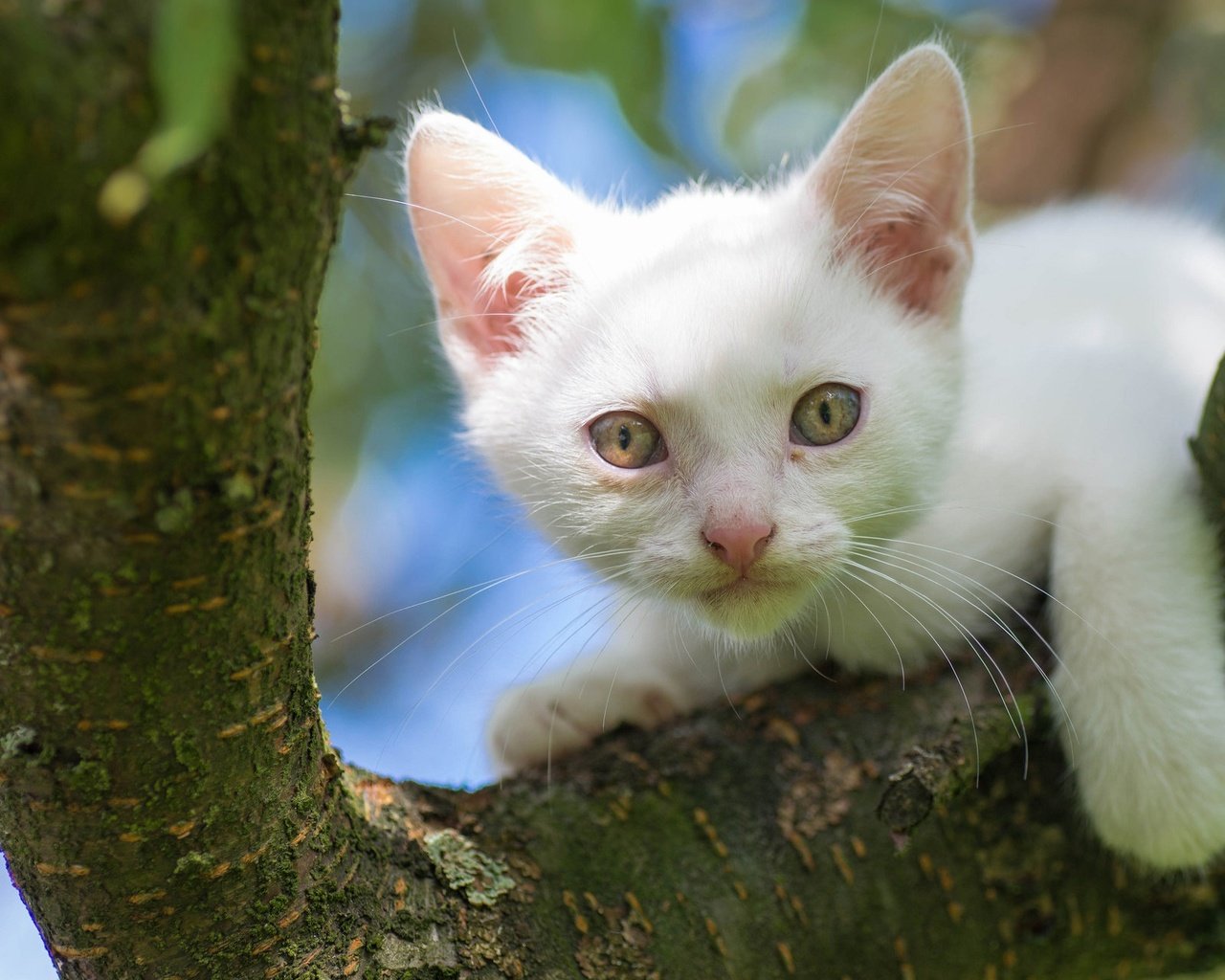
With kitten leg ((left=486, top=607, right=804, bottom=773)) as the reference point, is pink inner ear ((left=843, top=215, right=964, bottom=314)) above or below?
above

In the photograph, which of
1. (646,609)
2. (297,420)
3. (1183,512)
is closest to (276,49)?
(297,420)

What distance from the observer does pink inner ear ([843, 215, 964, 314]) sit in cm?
227

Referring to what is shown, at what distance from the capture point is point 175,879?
138cm

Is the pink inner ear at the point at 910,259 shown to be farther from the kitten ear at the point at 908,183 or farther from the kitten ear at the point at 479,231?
the kitten ear at the point at 479,231

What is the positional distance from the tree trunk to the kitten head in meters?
0.41

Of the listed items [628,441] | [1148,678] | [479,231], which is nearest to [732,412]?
[628,441]

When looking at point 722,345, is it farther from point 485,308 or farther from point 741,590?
point 485,308

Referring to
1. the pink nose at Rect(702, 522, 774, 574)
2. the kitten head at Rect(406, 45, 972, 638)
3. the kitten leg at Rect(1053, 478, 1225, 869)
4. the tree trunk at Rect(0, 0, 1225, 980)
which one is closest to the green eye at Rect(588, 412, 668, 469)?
the kitten head at Rect(406, 45, 972, 638)

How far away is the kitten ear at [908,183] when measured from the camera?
6.97ft

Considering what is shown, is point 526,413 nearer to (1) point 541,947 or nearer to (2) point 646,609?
(2) point 646,609

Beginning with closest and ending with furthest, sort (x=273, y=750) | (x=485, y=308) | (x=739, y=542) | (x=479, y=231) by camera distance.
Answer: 1. (x=273, y=750)
2. (x=739, y=542)
3. (x=479, y=231)
4. (x=485, y=308)

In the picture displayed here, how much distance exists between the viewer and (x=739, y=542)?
1869 mm

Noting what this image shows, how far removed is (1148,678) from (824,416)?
32.1 inches

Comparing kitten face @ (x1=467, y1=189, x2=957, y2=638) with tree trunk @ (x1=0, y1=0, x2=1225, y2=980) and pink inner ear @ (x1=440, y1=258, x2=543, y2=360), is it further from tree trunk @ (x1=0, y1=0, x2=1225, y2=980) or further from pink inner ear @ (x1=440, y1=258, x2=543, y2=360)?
tree trunk @ (x1=0, y1=0, x2=1225, y2=980)
